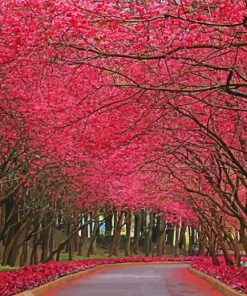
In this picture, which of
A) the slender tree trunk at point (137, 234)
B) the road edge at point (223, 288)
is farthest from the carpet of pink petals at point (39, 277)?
the slender tree trunk at point (137, 234)

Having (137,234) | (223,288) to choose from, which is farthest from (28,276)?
(137,234)

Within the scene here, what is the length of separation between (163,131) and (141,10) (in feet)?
30.3

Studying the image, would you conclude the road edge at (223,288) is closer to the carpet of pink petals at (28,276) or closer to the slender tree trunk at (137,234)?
the carpet of pink petals at (28,276)

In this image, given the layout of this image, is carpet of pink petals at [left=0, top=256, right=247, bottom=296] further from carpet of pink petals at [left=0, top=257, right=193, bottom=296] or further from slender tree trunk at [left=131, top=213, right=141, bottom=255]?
slender tree trunk at [left=131, top=213, right=141, bottom=255]

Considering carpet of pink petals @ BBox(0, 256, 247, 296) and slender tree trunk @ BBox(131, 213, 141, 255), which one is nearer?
carpet of pink petals @ BBox(0, 256, 247, 296)

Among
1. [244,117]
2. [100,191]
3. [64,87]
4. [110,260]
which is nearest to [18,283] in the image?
[64,87]

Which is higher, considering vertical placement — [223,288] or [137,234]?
[137,234]

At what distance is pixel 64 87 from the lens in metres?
19.4

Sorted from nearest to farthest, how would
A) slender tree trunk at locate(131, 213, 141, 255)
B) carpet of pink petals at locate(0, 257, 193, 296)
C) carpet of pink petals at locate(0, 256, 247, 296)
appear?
carpet of pink petals at locate(0, 257, 193, 296) → carpet of pink petals at locate(0, 256, 247, 296) → slender tree trunk at locate(131, 213, 141, 255)

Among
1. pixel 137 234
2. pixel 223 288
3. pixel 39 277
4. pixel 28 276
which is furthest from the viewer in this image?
pixel 137 234

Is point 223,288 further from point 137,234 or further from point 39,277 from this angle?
point 137,234

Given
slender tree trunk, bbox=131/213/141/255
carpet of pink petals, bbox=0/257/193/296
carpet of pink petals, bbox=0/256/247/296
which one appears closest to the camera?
carpet of pink petals, bbox=0/257/193/296

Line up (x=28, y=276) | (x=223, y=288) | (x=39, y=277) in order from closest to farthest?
(x=223, y=288), (x=28, y=276), (x=39, y=277)

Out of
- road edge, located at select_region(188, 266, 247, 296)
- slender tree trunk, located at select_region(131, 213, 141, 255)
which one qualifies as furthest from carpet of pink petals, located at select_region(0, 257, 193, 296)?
slender tree trunk, located at select_region(131, 213, 141, 255)
